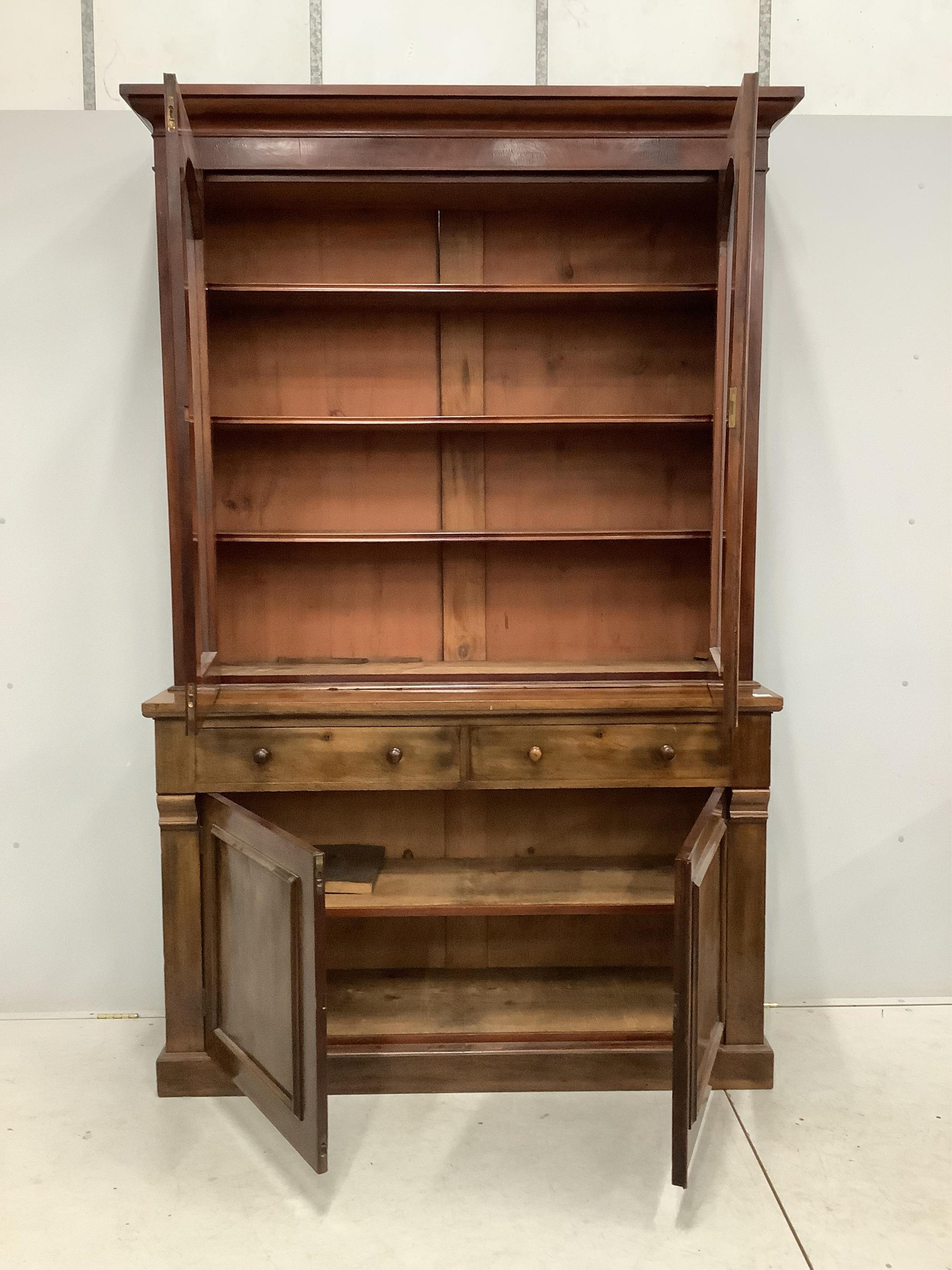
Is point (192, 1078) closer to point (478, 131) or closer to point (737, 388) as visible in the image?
point (737, 388)

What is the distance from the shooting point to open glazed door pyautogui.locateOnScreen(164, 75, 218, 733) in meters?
1.87

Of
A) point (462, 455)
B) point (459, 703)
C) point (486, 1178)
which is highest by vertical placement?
point (462, 455)

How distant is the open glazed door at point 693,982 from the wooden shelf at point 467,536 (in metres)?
0.76

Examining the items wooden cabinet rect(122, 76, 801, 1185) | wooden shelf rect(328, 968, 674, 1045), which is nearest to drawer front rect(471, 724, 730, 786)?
wooden cabinet rect(122, 76, 801, 1185)

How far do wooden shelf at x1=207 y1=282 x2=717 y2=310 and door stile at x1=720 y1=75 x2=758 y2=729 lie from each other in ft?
1.02

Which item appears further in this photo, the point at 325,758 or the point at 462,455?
the point at 462,455

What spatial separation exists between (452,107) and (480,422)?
75 cm

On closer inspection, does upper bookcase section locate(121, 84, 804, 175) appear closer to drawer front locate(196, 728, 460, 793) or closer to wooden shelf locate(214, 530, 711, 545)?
wooden shelf locate(214, 530, 711, 545)

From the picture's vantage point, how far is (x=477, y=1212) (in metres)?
1.85

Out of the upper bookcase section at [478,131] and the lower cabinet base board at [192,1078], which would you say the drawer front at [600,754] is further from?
the upper bookcase section at [478,131]

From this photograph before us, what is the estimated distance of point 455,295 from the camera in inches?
92.4

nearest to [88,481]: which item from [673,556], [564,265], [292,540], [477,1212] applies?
[292,540]

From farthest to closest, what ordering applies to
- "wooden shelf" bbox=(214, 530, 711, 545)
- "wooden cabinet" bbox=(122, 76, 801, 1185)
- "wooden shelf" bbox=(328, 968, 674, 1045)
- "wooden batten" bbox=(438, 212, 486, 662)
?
"wooden batten" bbox=(438, 212, 486, 662) < "wooden shelf" bbox=(214, 530, 711, 545) < "wooden shelf" bbox=(328, 968, 674, 1045) < "wooden cabinet" bbox=(122, 76, 801, 1185)

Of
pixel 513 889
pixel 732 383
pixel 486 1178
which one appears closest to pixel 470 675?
pixel 513 889
